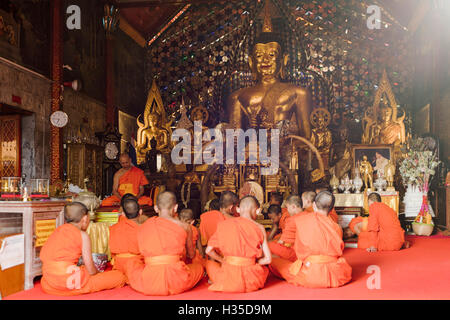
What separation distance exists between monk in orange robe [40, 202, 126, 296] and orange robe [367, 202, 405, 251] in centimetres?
344

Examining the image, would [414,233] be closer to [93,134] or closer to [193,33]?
[93,134]

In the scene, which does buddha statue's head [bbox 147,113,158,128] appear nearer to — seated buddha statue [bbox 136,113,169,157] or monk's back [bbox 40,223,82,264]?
seated buddha statue [bbox 136,113,169,157]

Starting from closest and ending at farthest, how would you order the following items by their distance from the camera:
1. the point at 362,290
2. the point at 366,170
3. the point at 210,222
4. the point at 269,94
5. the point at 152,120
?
the point at 362,290
the point at 210,222
the point at 366,170
the point at 152,120
the point at 269,94

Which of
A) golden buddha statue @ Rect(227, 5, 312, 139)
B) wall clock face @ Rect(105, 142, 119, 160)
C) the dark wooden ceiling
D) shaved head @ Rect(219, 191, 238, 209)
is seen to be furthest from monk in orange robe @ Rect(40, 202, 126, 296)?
the dark wooden ceiling

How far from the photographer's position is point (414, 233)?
722cm

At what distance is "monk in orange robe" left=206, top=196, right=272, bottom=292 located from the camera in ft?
11.1

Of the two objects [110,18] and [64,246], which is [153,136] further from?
[64,246]

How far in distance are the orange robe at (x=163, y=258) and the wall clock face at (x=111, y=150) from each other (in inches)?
202

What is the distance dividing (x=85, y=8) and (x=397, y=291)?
7747 millimetres

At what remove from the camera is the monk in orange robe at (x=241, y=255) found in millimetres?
3381

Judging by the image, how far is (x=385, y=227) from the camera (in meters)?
5.47

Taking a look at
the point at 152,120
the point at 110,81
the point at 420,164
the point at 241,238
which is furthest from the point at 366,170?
the point at 110,81

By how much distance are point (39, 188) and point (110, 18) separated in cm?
600

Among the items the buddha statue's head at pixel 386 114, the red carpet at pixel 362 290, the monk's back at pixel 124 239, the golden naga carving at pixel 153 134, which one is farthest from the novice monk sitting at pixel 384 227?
the golden naga carving at pixel 153 134
